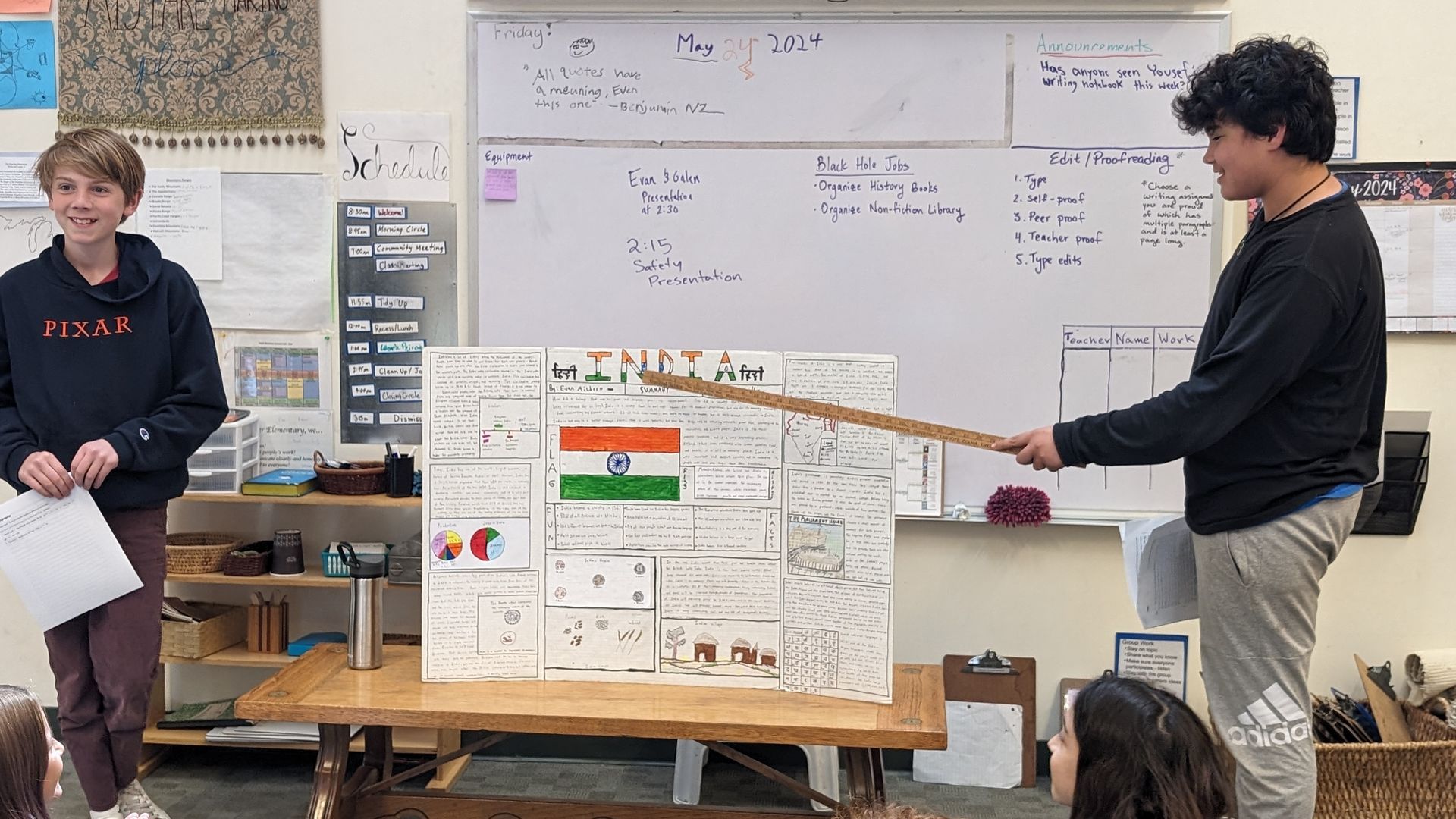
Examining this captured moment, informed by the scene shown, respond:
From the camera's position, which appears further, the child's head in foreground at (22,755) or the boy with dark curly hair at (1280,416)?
the boy with dark curly hair at (1280,416)

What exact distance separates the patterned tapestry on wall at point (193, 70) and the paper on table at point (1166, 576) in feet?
7.96

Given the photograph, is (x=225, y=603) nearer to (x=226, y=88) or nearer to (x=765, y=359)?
(x=226, y=88)

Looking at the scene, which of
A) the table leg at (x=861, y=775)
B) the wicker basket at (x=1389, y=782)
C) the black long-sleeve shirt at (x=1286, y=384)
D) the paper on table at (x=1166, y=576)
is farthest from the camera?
the wicker basket at (x=1389, y=782)

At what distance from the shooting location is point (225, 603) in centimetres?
343

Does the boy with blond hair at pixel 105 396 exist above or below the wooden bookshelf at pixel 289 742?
above

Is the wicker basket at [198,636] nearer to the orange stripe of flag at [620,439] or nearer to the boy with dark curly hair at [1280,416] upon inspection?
the orange stripe of flag at [620,439]

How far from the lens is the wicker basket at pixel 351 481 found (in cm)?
318

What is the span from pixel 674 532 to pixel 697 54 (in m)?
1.55

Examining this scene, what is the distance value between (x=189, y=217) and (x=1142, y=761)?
2987mm

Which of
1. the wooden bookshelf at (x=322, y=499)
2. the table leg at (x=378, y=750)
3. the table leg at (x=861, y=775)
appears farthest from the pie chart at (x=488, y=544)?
the wooden bookshelf at (x=322, y=499)

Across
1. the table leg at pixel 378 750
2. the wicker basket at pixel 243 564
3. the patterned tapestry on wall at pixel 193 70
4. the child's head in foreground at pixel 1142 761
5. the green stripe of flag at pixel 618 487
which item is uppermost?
the patterned tapestry on wall at pixel 193 70

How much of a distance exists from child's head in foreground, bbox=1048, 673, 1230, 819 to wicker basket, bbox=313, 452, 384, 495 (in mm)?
2223

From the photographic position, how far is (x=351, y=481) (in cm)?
318

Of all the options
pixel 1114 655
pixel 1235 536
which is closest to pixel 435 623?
pixel 1235 536
